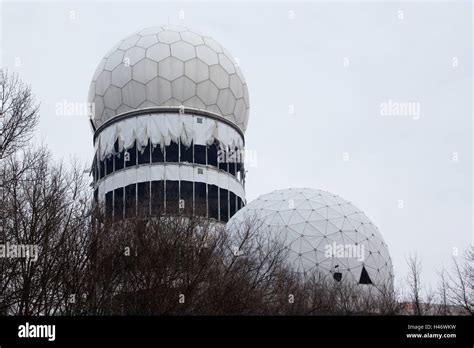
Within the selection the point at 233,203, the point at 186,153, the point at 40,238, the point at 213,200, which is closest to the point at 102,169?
the point at 186,153

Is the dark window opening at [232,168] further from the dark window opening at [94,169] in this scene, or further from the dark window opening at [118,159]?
the dark window opening at [94,169]

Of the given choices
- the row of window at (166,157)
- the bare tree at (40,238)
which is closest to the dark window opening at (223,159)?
the row of window at (166,157)

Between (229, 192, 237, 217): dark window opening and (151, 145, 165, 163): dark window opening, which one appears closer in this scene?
(151, 145, 165, 163): dark window opening

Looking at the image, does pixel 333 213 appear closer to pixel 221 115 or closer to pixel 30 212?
pixel 221 115

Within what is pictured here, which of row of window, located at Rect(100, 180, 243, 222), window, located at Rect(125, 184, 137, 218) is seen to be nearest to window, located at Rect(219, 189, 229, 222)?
row of window, located at Rect(100, 180, 243, 222)

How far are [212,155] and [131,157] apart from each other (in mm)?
4426

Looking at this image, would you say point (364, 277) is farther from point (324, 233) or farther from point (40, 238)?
point (40, 238)

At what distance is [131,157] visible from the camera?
48438 millimetres

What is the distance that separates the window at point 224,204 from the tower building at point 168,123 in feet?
0.18

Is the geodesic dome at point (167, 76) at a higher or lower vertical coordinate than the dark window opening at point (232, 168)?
higher

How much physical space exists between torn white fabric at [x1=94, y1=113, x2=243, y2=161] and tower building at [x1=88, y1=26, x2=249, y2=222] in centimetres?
5

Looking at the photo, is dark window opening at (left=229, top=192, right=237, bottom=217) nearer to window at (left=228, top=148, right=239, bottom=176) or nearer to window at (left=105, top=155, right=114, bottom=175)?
window at (left=228, top=148, right=239, bottom=176)

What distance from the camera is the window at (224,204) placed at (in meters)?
48.8

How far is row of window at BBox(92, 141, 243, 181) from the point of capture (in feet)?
158
